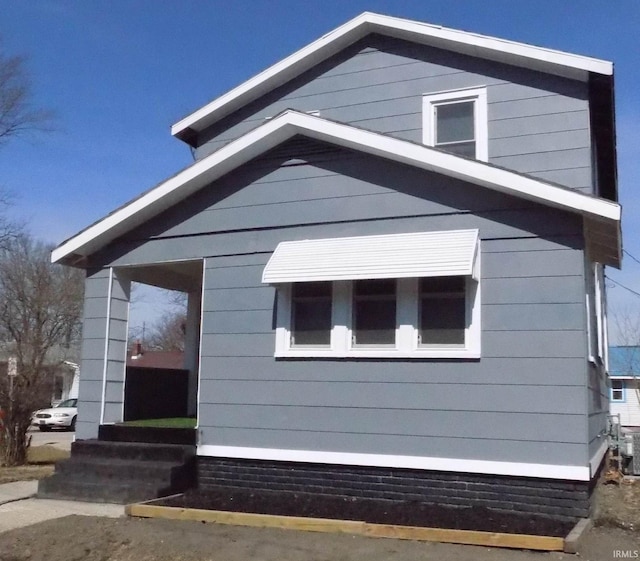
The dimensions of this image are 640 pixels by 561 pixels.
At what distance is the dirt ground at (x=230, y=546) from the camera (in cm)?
679

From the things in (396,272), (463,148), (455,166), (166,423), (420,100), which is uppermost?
(420,100)

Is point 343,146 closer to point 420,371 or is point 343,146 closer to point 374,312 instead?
point 374,312

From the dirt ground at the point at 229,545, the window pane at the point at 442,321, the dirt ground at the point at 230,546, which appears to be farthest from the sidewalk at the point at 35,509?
the window pane at the point at 442,321

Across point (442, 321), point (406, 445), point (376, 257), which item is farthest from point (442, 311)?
point (406, 445)

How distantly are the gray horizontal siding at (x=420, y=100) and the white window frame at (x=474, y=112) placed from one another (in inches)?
3.0

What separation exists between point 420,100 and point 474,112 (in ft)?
2.69

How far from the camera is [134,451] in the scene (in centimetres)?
991

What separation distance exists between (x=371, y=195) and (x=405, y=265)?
124 centimetres

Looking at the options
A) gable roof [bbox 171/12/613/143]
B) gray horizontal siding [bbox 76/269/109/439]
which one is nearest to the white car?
gray horizontal siding [bbox 76/269/109/439]

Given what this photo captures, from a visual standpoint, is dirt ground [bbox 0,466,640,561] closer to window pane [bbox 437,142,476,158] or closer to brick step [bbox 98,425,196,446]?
brick step [bbox 98,425,196,446]

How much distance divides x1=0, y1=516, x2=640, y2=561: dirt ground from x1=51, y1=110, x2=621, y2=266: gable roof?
10.9ft

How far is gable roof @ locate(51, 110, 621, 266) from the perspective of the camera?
7969 millimetres

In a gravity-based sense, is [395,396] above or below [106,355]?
below

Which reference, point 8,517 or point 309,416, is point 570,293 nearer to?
point 309,416
